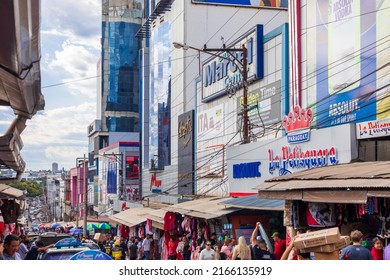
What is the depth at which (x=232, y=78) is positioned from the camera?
28828 mm

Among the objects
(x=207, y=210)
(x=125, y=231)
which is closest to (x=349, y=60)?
(x=207, y=210)

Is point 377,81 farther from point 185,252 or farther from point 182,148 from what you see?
point 182,148

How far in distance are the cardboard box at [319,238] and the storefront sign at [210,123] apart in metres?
23.7

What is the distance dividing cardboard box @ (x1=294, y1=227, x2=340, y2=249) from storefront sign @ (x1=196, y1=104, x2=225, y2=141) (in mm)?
A: 23662

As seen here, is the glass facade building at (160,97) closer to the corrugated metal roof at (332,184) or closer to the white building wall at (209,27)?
the white building wall at (209,27)

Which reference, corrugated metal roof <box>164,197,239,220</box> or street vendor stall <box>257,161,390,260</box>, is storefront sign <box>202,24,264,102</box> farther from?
street vendor stall <box>257,161,390,260</box>

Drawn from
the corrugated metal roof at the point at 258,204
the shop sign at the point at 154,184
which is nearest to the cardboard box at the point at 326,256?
the corrugated metal roof at the point at 258,204

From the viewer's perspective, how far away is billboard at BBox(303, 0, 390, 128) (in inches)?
660

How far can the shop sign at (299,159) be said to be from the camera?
1702 cm

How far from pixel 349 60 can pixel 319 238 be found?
39.8ft

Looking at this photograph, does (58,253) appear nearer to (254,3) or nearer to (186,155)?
(186,155)

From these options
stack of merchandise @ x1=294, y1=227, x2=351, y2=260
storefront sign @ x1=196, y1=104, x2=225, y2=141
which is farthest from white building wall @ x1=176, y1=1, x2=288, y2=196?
stack of merchandise @ x1=294, y1=227, x2=351, y2=260

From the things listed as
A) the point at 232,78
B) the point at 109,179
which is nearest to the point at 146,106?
the point at 109,179
